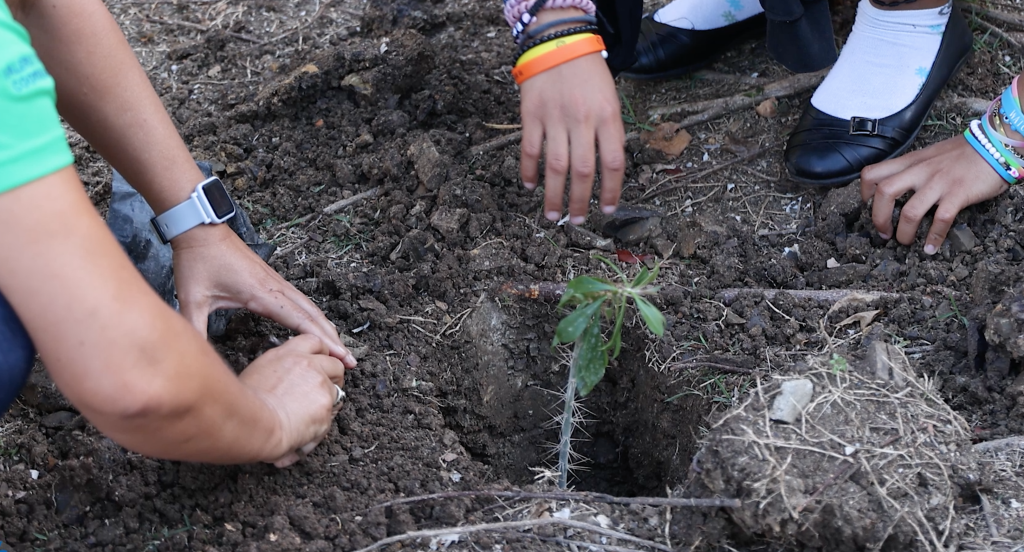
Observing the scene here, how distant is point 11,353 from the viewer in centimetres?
146

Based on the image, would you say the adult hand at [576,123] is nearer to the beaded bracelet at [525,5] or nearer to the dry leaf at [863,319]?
the beaded bracelet at [525,5]

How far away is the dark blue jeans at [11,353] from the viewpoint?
145 cm

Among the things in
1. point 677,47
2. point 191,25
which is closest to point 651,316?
point 677,47

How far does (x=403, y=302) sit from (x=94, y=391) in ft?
3.64

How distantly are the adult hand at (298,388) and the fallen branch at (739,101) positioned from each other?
1516 millimetres

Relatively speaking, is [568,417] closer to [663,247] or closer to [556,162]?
[556,162]

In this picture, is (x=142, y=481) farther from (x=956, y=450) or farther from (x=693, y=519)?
(x=956, y=450)

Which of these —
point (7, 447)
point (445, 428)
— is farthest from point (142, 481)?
point (445, 428)

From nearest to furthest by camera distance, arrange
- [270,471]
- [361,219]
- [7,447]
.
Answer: [270,471] → [7,447] → [361,219]

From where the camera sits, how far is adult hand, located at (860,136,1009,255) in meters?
2.15

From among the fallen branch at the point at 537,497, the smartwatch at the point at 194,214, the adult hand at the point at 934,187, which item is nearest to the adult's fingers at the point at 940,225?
the adult hand at the point at 934,187

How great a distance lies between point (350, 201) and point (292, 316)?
73 centimetres

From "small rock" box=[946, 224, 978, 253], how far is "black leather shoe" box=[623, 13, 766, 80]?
42.8 inches

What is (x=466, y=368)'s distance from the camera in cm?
218
